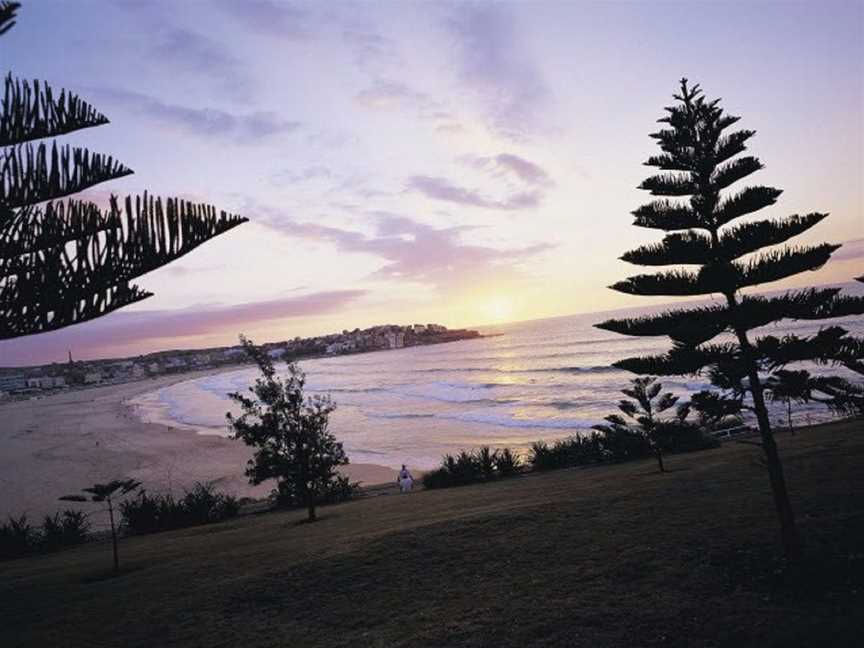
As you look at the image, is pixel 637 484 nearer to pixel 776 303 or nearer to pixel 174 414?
pixel 776 303

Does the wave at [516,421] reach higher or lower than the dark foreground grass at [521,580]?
lower

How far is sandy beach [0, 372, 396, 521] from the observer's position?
87.0ft

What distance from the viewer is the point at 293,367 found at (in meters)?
17.3

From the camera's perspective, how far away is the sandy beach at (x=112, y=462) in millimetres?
26516

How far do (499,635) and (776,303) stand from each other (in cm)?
536

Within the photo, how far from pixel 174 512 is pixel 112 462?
18264mm

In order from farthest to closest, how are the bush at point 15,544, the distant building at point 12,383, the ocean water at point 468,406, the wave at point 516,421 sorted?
the distant building at point 12,383 → the wave at point 516,421 → the ocean water at point 468,406 → the bush at point 15,544

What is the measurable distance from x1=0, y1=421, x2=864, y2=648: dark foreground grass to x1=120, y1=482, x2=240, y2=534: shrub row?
5165mm

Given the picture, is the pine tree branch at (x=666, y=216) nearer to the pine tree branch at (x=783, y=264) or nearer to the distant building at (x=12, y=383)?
the pine tree branch at (x=783, y=264)

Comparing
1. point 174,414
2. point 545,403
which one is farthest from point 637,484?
point 174,414

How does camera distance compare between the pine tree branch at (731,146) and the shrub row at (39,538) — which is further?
the shrub row at (39,538)

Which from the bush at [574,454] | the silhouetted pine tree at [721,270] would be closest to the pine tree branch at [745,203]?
the silhouetted pine tree at [721,270]

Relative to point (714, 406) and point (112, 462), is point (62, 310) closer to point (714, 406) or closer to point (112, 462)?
point (714, 406)

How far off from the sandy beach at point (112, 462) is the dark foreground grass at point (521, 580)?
14.7 m
